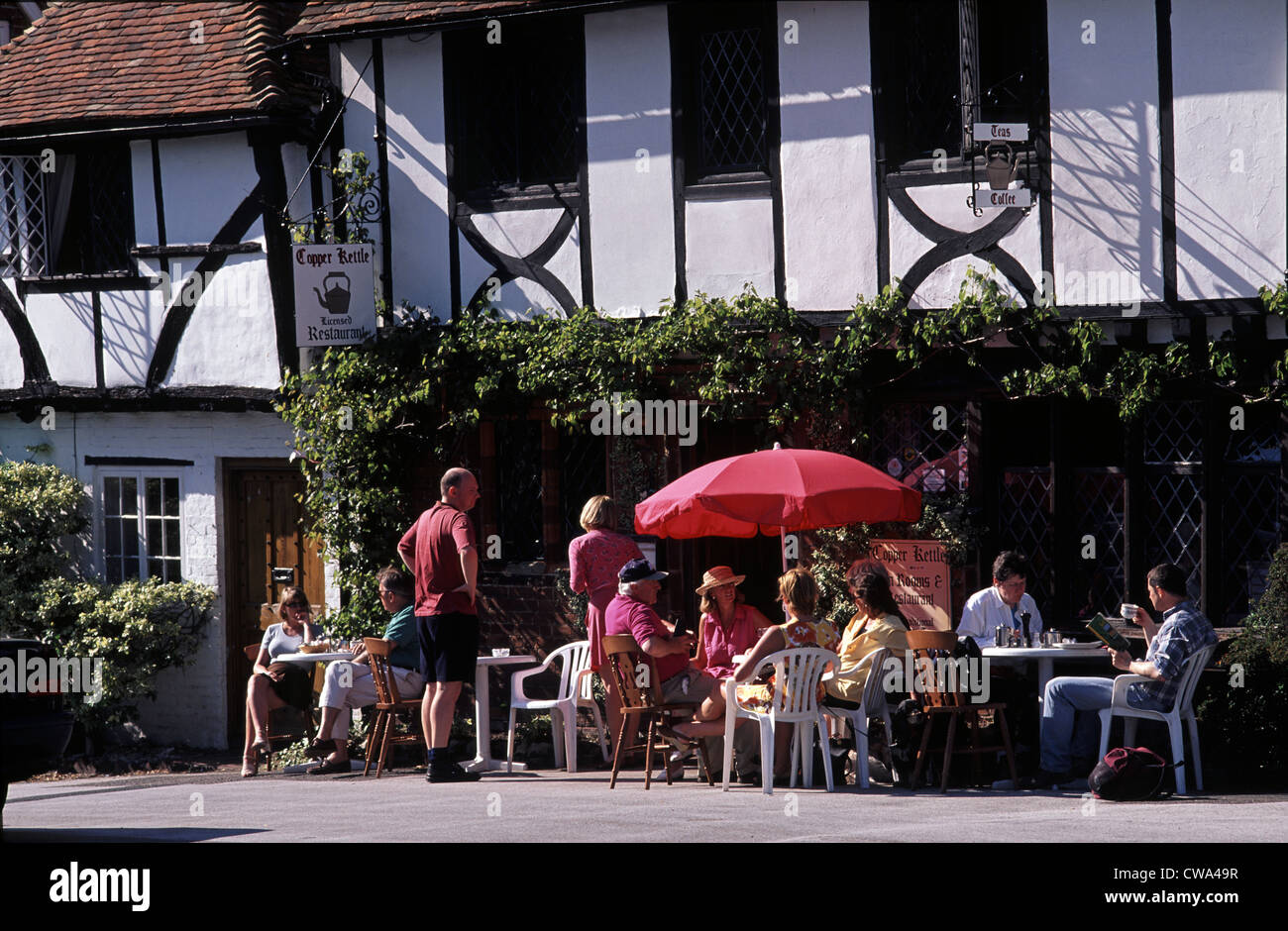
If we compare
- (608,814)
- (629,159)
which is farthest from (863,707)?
(629,159)

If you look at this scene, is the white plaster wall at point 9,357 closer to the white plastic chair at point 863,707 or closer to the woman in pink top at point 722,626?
the woman in pink top at point 722,626

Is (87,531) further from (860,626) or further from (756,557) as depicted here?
(860,626)

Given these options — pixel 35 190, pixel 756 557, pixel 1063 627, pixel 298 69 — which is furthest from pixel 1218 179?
pixel 35 190

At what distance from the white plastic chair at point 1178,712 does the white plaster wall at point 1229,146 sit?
8.88 ft

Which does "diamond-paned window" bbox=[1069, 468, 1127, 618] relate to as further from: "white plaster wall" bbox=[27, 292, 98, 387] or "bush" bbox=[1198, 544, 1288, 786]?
"white plaster wall" bbox=[27, 292, 98, 387]

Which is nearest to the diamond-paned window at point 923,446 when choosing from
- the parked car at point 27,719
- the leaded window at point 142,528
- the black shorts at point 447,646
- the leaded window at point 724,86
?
the leaded window at point 724,86

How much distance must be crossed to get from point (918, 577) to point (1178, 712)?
2768 millimetres

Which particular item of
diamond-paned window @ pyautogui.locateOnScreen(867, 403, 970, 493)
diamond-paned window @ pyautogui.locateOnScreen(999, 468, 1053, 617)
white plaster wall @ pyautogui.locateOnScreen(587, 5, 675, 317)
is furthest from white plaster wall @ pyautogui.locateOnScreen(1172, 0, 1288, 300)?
white plaster wall @ pyautogui.locateOnScreen(587, 5, 675, 317)

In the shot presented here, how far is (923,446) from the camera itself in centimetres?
1234

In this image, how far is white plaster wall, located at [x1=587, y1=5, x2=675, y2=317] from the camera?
42.5ft

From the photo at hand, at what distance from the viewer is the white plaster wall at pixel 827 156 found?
12.2 meters

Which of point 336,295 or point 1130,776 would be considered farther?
point 336,295

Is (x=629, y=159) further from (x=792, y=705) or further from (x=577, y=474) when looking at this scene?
(x=792, y=705)

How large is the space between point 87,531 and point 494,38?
6.28m
